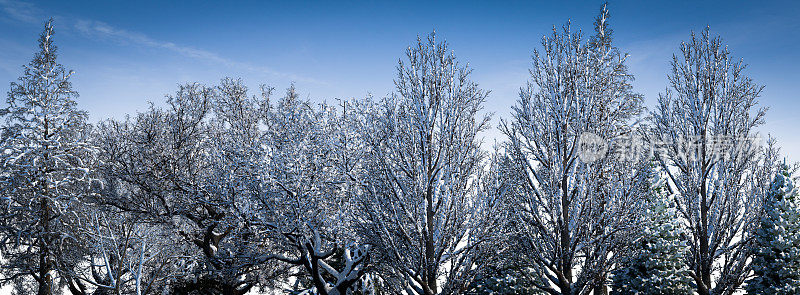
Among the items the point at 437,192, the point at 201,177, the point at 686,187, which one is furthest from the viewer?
the point at 686,187

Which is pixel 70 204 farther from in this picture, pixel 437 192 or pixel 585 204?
pixel 585 204

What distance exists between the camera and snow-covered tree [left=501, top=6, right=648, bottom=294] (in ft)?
32.2

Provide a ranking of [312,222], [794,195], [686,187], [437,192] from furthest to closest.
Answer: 1. [686,187]
2. [794,195]
3. [312,222]
4. [437,192]

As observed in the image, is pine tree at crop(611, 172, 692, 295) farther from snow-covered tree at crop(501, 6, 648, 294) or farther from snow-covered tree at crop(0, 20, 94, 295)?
snow-covered tree at crop(0, 20, 94, 295)

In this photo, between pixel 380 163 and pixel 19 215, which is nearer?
pixel 380 163

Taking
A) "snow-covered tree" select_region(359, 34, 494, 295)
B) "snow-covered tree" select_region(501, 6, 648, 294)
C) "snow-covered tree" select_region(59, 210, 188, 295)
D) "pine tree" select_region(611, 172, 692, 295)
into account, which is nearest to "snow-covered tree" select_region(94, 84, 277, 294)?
"snow-covered tree" select_region(59, 210, 188, 295)

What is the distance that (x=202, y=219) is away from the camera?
44.8 ft

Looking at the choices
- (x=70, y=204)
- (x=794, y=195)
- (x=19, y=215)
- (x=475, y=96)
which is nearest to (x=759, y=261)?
(x=794, y=195)

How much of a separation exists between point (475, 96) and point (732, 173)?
367 inches

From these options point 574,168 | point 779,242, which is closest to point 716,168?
point 779,242

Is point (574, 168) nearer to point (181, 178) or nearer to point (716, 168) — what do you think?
point (716, 168)

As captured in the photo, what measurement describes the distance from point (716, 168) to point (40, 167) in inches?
787

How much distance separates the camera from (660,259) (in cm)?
1320

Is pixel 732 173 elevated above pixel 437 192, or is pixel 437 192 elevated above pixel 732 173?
pixel 732 173
